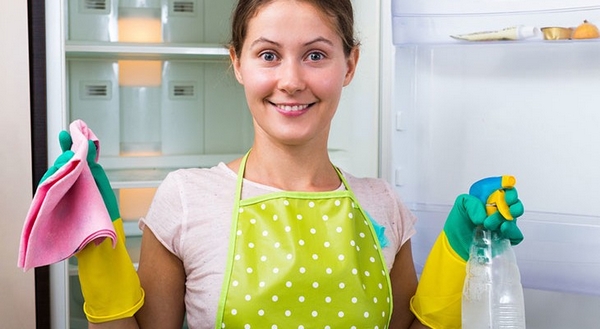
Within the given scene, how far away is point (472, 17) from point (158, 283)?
0.79 meters

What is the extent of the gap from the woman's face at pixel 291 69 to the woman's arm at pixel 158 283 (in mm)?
270

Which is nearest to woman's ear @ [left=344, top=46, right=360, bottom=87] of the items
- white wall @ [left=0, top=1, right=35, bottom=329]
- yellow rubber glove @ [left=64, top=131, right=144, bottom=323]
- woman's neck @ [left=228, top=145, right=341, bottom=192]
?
woman's neck @ [left=228, top=145, right=341, bottom=192]

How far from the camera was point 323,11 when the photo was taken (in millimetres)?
1437

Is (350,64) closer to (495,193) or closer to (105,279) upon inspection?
(495,193)

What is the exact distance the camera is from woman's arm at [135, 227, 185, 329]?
142 centimetres

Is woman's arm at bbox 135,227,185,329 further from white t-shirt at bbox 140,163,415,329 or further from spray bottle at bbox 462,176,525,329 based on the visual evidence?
spray bottle at bbox 462,176,525,329

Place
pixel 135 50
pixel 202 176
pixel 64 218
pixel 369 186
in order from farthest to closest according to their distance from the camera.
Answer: pixel 135 50, pixel 369 186, pixel 202 176, pixel 64 218

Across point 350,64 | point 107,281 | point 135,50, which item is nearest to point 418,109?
point 350,64

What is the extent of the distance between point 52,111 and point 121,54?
11.3 inches

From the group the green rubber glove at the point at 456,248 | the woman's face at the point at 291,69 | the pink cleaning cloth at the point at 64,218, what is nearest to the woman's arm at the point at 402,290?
the green rubber glove at the point at 456,248

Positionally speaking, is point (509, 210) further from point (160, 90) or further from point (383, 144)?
point (160, 90)

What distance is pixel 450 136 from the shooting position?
5.83ft

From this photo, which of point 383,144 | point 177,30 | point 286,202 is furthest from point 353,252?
point 177,30

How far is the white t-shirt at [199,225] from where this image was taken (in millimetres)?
1412
